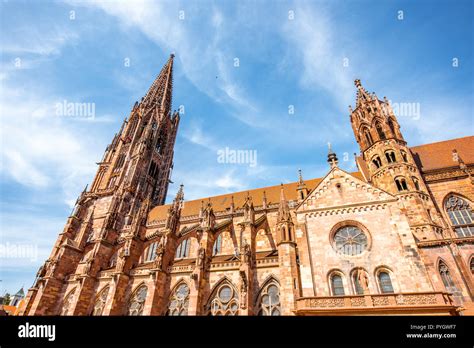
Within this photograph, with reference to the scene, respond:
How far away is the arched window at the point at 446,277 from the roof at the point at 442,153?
7828mm

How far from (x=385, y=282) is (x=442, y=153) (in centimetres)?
1314

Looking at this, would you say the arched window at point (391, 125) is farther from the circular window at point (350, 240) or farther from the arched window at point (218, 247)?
the arched window at point (218, 247)

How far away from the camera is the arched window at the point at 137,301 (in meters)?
17.7

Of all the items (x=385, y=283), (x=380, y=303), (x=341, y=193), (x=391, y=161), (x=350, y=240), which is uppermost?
(x=391, y=161)

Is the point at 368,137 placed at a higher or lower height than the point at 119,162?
lower

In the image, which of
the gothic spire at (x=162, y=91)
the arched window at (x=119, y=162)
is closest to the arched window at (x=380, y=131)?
the arched window at (x=119, y=162)

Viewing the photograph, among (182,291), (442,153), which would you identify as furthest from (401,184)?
(182,291)

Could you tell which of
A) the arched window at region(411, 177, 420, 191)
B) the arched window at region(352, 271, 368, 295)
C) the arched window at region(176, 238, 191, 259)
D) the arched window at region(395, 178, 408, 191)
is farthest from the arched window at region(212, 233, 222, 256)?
the arched window at region(411, 177, 420, 191)

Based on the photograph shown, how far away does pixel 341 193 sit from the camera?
15133 millimetres

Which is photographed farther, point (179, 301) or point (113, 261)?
point (113, 261)

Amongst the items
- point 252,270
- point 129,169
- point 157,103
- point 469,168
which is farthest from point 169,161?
point 469,168

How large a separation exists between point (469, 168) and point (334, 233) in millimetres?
11155

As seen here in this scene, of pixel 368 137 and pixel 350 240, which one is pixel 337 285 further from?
pixel 368 137
